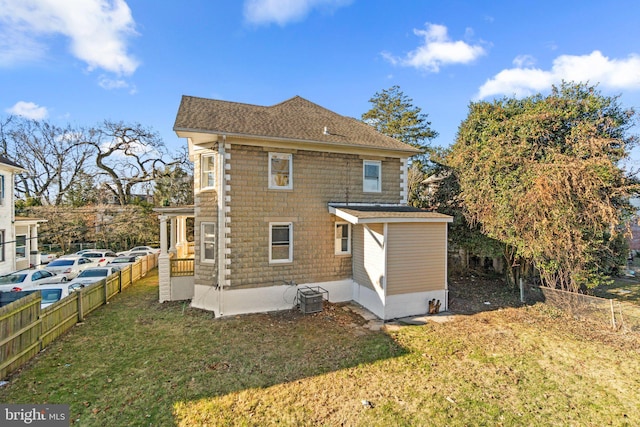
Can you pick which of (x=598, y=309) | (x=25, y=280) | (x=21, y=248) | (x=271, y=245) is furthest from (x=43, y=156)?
(x=598, y=309)

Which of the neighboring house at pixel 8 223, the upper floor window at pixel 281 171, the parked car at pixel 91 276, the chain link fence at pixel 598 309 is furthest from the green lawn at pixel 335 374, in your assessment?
the neighboring house at pixel 8 223

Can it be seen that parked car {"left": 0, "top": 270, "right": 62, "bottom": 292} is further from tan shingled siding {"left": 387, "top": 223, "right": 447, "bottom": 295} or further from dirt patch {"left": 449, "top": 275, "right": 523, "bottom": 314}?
dirt patch {"left": 449, "top": 275, "right": 523, "bottom": 314}

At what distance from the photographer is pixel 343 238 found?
37.3 feet

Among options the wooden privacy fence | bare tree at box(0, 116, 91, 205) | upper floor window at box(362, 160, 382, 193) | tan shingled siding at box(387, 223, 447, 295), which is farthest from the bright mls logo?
bare tree at box(0, 116, 91, 205)

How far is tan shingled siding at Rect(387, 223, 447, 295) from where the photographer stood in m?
9.43

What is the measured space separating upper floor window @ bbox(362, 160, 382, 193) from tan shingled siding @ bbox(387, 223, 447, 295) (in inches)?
106

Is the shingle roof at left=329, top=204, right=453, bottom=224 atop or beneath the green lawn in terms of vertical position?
atop

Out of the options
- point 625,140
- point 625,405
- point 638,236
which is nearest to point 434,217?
point 625,405

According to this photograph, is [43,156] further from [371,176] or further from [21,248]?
[371,176]

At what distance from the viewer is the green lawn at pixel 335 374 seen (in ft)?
15.8

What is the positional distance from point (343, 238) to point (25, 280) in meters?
13.5

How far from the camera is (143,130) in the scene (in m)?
31.8

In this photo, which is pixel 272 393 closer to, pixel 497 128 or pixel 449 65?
pixel 497 128

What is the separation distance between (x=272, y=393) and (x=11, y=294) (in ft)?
29.0
